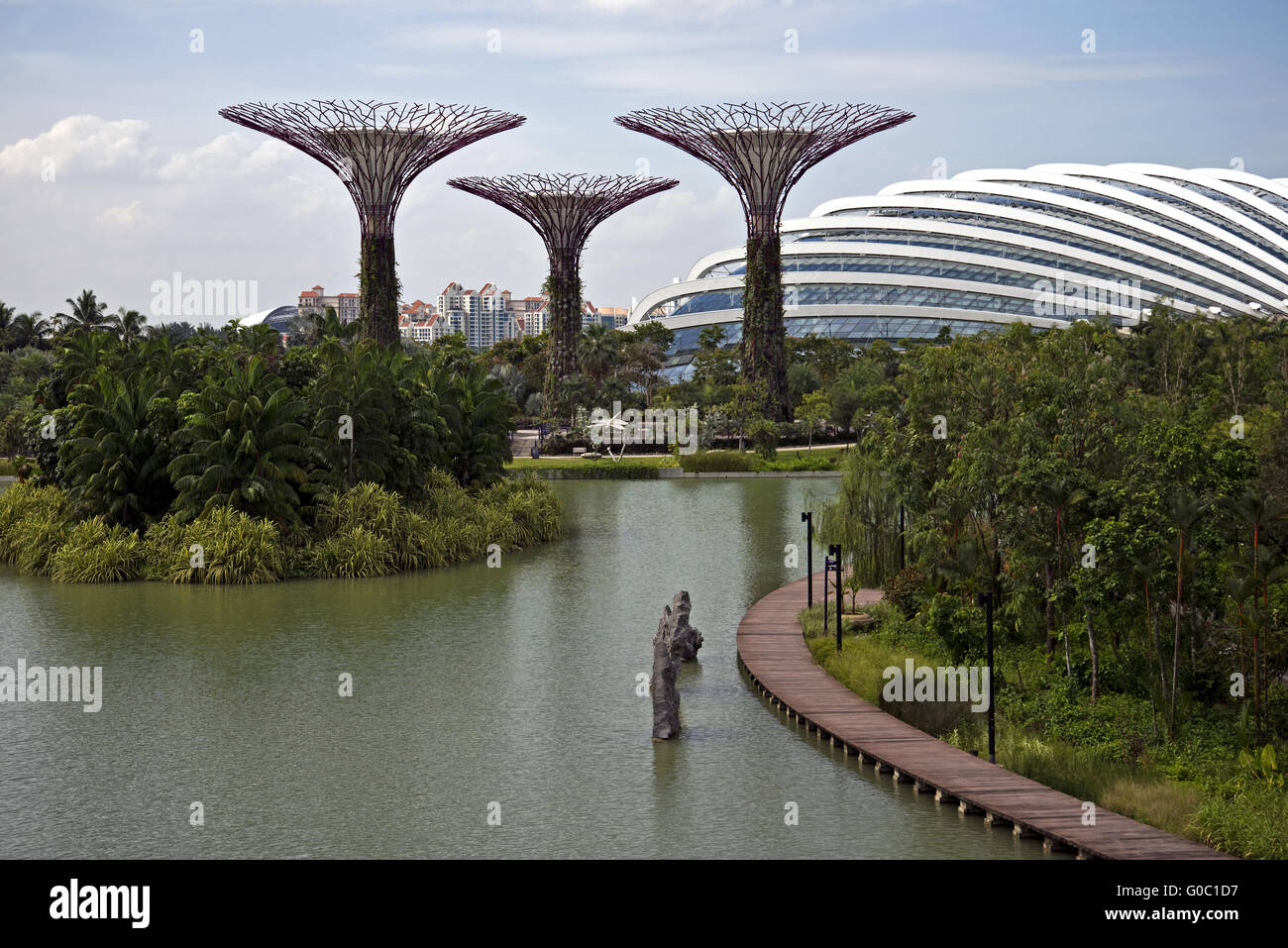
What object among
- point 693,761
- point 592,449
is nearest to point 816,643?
point 693,761

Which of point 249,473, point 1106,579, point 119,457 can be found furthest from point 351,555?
point 1106,579

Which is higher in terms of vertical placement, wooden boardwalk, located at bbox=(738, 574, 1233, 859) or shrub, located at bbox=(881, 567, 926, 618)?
shrub, located at bbox=(881, 567, 926, 618)

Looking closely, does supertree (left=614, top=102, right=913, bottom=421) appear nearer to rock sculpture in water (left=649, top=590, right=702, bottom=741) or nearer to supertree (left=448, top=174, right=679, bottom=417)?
supertree (left=448, top=174, right=679, bottom=417)

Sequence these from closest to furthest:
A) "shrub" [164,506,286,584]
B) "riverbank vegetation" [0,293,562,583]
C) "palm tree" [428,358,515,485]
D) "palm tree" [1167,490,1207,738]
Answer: "palm tree" [1167,490,1207,738] < "shrub" [164,506,286,584] < "riverbank vegetation" [0,293,562,583] < "palm tree" [428,358,515,485]

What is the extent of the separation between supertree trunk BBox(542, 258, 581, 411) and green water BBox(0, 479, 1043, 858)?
45.7 meters

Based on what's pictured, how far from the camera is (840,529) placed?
106 feet

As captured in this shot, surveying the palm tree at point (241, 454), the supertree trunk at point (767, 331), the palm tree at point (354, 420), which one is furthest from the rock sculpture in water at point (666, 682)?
the supertree trunk at point (767, 331)

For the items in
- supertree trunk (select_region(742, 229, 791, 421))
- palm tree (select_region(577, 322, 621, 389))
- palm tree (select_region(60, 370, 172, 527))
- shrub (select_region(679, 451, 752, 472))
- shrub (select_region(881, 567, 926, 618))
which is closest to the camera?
shrub (select_region(881, 567, 926, 618))

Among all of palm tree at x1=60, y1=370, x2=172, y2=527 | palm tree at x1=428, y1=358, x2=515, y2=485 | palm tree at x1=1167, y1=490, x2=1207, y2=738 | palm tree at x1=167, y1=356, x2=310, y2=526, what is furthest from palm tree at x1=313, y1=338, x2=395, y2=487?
palm tree at x1=1167, y1=490, x2=1207, y2=738

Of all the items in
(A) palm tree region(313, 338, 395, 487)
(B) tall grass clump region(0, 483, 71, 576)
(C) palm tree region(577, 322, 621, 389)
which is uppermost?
(C) palm tree region(577, 322, 621, 389)

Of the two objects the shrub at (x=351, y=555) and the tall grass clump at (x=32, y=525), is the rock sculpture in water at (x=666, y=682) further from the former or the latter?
the tall grass clump at (x=32, y=525)

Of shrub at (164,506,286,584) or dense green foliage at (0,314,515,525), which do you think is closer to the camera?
shrub at (164,506,286,584)

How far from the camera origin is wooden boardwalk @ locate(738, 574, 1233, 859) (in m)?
16.0

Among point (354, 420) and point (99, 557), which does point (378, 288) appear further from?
point (99, 557)
